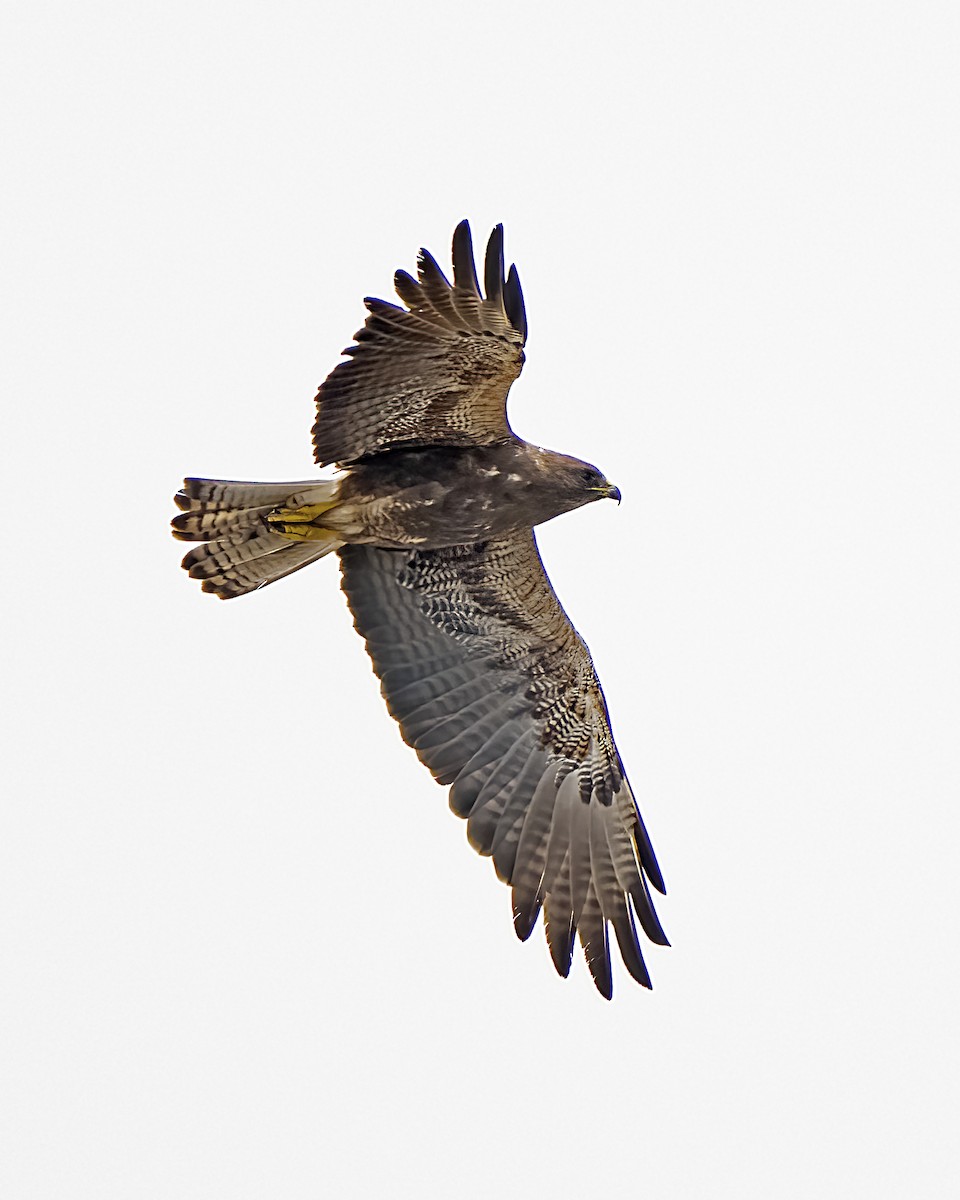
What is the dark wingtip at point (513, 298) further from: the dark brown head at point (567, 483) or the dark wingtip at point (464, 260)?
the dark brown head at point (567, 483)

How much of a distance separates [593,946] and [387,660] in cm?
242

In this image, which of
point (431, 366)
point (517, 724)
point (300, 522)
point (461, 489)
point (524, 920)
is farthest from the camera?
point (517, 724)

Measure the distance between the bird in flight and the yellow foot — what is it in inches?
0.5

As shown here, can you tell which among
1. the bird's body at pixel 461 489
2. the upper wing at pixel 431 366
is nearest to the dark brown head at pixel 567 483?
the bird's body at pixel 461 489

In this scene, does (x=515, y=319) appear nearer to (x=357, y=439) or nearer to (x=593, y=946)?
(x=357, y=439)

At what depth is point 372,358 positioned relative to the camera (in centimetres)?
1059

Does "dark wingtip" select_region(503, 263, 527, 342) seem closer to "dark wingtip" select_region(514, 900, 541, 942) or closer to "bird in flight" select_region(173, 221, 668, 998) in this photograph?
"bird in flight" select_region(173, 221, 668, 998)

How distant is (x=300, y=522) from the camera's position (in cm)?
1152

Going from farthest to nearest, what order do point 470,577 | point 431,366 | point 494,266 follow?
point 470,577 → point 431,366 → point 494,266

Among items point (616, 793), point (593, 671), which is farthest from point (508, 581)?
point (616, 793)

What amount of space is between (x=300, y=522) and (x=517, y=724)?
2.23 m

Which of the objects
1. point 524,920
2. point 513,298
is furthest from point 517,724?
point 513,298

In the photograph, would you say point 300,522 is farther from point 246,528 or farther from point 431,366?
point 431,366

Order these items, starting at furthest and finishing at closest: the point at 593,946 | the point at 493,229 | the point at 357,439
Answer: the point at 593,946, the point at 357,439, the point at 493,229
